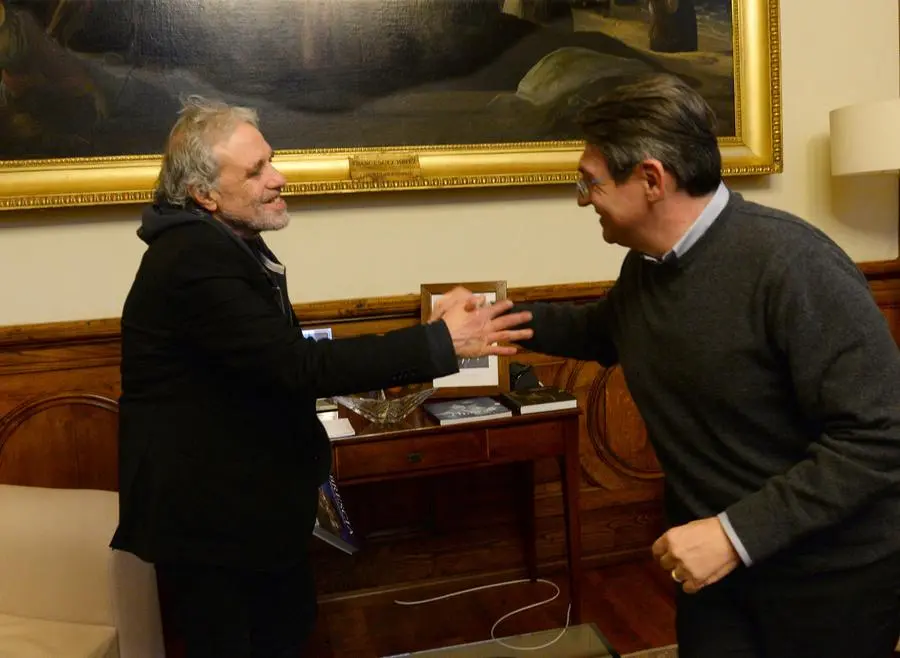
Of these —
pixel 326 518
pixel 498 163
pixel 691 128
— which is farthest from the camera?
pixel 498 163

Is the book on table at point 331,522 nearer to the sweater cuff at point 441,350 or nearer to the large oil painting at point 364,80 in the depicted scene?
the sweater cuff at point 441,350

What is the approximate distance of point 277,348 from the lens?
1.40m

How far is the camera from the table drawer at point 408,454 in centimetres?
215

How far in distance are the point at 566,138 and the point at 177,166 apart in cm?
145

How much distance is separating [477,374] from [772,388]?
4.48ft

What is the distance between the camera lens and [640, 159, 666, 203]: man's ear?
1187 millimetres

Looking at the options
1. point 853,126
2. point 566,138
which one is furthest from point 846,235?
point 566,138

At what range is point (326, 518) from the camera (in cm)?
204

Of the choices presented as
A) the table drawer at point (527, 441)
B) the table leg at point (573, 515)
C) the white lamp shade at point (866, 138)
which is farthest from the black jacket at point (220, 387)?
the white lamp shade at point (866, 138)

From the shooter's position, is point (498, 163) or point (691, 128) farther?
point (498, 163)

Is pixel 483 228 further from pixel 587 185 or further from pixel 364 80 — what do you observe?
pixel 587 185

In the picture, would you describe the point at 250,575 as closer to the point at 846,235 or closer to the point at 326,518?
the point at 326,518

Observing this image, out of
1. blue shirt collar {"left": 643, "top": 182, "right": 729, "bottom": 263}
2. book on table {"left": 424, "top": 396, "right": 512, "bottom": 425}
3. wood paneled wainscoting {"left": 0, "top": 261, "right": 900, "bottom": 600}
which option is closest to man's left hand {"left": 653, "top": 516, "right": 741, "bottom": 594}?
blue shirt collar {"left": 643, "top": 182, "right": 729, "bottom": 263}

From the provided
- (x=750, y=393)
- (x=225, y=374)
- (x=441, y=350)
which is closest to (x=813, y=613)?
(x=750, y=393)
